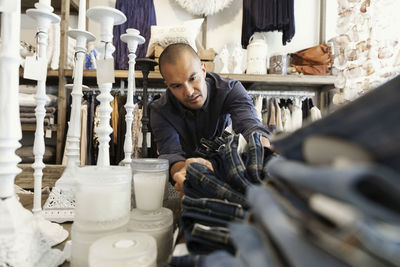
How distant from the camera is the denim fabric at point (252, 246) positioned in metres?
0.18

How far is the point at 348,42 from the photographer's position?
1.30 m

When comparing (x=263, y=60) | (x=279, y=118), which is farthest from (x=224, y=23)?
(x=279, y=118)

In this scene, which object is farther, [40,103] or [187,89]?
[187,89]

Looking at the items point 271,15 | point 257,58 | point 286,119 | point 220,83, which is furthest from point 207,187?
point 271,15

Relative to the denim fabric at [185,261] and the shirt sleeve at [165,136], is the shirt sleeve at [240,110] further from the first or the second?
the denim fabric at [185,261]

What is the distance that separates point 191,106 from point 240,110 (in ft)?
0.77

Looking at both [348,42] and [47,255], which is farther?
[348,42]

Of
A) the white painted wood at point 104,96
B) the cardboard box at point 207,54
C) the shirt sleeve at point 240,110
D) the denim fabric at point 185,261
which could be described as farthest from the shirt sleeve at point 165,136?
the cardboard box at point 207,54

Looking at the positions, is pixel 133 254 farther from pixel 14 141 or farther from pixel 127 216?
pixel 14 141

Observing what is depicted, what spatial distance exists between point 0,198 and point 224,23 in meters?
2.43

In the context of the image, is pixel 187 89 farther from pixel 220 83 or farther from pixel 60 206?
pixel 60 206

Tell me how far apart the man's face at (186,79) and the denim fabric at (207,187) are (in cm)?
74

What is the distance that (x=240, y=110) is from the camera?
43.8 inches

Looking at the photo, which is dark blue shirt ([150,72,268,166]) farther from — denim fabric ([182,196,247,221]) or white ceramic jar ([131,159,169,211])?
denim fabric ([182,196,247,221])
